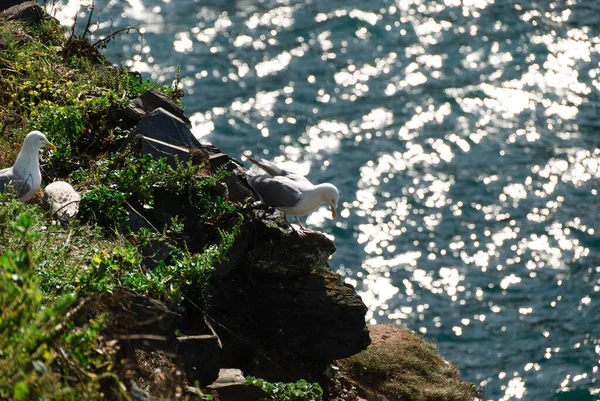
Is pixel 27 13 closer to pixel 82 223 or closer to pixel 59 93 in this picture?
pixel 59 93

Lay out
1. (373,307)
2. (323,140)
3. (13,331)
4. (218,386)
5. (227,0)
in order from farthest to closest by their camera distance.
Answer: (227,0)
(323,140)
(373,307)
(218,386)
(13,331)

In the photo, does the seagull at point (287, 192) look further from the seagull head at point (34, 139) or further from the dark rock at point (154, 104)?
the seagull head at point (34, 139)

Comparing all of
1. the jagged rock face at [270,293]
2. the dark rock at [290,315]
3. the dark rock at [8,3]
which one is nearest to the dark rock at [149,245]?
the jagged rock face at [270,293]


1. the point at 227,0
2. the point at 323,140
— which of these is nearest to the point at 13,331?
the point at 323,140

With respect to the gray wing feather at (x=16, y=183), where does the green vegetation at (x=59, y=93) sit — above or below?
below

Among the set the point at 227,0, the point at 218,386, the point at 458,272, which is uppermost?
the point at 218,386

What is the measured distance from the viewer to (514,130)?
21.1 meters

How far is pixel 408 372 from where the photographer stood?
1056 cm

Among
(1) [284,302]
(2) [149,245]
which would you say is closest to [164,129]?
(2) [149,245]

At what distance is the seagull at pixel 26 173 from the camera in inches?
329

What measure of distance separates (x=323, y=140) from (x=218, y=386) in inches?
519

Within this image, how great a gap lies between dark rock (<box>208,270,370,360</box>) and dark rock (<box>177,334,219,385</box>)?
3.84 ft

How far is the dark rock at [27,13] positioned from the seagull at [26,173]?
15.0ft

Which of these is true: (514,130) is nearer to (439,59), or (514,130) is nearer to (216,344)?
(439,59)
